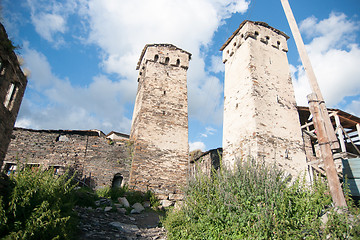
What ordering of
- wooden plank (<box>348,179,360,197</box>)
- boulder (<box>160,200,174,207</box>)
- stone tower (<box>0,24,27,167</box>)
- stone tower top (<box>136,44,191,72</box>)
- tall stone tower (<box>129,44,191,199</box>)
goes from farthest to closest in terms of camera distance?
stone tower top (<box>136,44,191,72</box>) < tall stone tower (<box>129,44,191,199</box>) < boulder (<box>160,200,174,207</box>) < wooden plank (<box>348,179,360,197</box>) < stone tower (<box>0,24,27,167</box>)

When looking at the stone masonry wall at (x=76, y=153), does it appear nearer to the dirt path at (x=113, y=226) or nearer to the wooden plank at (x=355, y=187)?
the dirt path at (x=113, y=226)

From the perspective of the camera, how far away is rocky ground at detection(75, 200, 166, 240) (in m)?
A: 5.78

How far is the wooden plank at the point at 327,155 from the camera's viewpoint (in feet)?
17.1

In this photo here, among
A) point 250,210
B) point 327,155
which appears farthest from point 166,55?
point 250,210

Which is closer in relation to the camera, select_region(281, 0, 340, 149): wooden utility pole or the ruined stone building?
select_region(281, 0, 340, 149): wooden utility pole

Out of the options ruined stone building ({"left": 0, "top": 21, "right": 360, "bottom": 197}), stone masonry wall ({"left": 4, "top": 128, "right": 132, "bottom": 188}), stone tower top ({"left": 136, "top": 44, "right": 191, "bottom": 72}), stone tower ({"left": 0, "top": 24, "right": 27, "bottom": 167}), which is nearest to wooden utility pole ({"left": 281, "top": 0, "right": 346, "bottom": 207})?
ruined stone building ({"left": 0, "top": 21, "right": 360, "bottom": 197})

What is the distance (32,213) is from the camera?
434 cm

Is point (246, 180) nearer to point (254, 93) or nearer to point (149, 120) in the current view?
point (254, 93)

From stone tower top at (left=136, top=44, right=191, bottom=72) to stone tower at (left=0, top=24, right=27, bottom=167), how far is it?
776cm

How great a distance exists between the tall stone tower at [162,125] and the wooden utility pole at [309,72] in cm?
733

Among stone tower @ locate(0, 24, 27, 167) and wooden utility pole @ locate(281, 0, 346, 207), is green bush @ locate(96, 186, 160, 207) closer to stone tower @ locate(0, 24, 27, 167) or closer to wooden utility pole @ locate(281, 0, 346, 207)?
stone tower @ locate(0, 24, 27, 167)

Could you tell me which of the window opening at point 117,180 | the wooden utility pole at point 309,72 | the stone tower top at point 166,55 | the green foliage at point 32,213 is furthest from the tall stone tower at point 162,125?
the wooden utility pole at point 309,72

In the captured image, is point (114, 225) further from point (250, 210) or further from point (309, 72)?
point (309, 72)

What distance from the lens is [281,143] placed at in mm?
9203
